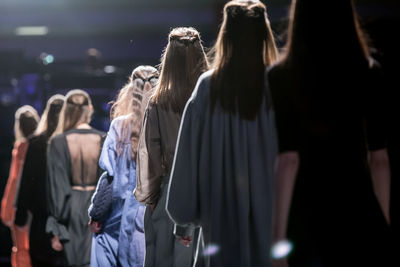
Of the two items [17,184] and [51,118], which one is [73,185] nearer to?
[51,118]

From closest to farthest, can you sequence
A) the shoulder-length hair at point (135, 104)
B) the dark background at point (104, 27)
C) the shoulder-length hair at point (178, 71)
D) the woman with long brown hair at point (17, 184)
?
the shoulder-length hair at point (178, 71) < the shoulder-length hair at point (135, 104) < the woman with long brown hair at point (17, 184) < the dark background at point (104, 27)

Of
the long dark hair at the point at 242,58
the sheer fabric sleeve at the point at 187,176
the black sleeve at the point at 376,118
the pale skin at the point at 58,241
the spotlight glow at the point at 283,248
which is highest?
the long dark hair at the point at 242,58

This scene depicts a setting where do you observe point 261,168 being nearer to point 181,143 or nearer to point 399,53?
point 181,143

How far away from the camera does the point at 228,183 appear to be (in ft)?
7.61

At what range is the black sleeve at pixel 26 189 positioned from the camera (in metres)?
5.35

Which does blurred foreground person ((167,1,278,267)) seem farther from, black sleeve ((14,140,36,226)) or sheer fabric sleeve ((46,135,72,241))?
black sleeve ((14,140,36,226))

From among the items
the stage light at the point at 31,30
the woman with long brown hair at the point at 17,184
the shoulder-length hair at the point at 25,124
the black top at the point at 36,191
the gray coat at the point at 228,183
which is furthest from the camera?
the stage light at the point at 31,30

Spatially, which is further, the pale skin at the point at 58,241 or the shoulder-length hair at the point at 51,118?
the shoulder-length hair at the point at 51,118

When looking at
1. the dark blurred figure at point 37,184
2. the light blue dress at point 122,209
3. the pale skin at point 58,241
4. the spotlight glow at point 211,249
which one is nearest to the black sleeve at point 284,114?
the spotlight glow at point 211,249

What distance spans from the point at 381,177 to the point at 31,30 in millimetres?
11302

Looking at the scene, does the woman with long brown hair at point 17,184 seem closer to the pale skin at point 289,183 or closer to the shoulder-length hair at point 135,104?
the shoulder-length hair at point 135,104

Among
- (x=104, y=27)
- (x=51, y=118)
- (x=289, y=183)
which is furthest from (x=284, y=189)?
(x=104, y=27)

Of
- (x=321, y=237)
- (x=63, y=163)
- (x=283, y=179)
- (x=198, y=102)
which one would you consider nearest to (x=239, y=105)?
(x=198, y=102)

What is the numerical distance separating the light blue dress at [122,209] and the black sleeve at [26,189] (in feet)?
5.01
